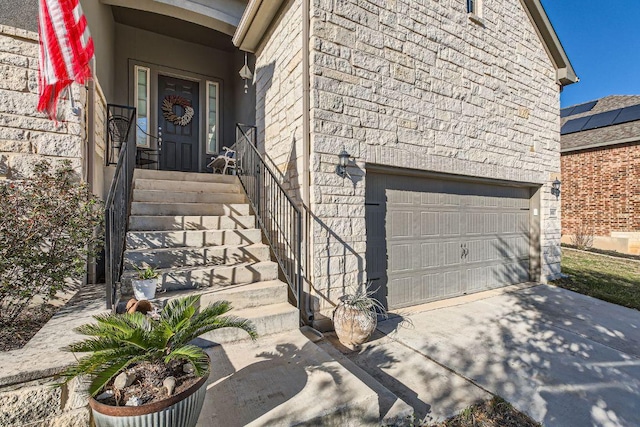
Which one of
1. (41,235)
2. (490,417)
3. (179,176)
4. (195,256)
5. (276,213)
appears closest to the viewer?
(490,417)

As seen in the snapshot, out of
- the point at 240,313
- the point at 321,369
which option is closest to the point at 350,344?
the point at 321,369

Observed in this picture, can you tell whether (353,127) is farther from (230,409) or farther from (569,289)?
(569,289)

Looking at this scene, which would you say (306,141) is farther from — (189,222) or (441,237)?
(441,237)

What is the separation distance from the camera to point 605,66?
56.7ft

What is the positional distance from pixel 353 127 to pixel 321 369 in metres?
2.76

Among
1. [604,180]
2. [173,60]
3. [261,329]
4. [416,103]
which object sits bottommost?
[261,329]

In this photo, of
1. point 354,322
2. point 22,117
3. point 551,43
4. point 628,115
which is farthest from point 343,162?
point 628,115

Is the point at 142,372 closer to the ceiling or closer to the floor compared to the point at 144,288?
closer to the floor

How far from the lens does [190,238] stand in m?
3.72

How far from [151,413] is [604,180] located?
14.9 metres

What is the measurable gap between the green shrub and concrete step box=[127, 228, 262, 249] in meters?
0.49

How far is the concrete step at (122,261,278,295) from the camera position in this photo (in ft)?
10.4

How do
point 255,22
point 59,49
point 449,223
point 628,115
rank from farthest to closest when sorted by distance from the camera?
point 628,115, point 449,223, point 255,22, point 59,49

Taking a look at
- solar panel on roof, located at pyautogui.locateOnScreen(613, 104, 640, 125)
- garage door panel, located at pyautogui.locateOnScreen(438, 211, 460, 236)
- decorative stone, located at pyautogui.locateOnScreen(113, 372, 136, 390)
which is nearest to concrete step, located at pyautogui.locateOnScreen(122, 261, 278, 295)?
decorative stone, located at pyautogui.locateOnScreen(113, 372, 136, 390)
